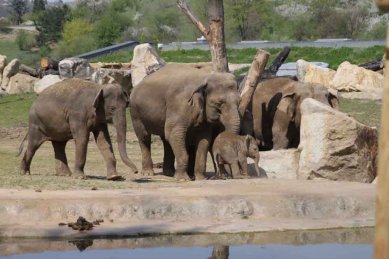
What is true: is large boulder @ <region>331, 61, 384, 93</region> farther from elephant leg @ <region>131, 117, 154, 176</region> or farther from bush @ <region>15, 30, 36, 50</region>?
bush @ <region>15, 30, 36, 50</region>

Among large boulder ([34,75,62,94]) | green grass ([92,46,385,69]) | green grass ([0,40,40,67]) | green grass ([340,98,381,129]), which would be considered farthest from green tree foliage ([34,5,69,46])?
green grass ([340,98,381,129])

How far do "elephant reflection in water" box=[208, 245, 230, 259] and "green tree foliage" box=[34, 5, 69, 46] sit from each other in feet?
235

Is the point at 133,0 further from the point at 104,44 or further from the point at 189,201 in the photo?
the point at 189,201

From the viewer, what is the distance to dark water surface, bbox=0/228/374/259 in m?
9.99

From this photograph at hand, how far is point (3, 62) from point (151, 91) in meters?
20.0

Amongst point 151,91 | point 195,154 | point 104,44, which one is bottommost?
point 104,44

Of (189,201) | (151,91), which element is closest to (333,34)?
(151,91)

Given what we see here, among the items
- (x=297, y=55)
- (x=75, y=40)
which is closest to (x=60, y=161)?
(x=297, y=55)

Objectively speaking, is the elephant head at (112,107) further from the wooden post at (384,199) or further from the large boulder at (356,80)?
the large boulder at (356,80)

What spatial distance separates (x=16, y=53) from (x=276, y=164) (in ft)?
194

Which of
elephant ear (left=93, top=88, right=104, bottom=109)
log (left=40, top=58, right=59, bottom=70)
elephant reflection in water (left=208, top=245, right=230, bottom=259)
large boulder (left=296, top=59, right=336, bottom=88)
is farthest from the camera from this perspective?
log (left=40, top=58, right=59, bottom=70)

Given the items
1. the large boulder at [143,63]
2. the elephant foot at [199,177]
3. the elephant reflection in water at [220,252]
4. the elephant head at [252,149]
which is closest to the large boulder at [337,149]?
the elephant head at [252,149]

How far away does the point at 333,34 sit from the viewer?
215 ft

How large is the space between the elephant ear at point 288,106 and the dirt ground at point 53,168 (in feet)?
6.09
